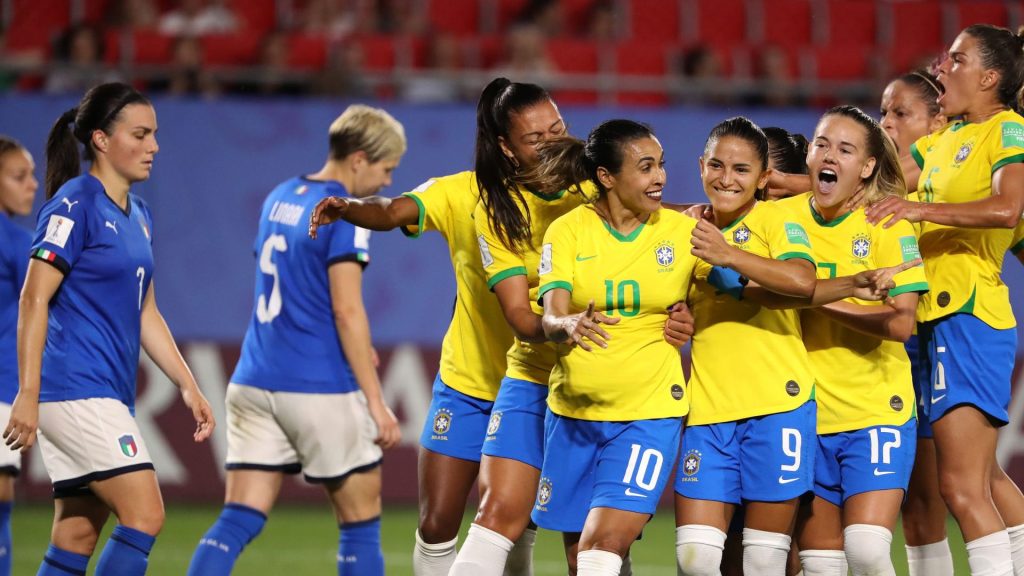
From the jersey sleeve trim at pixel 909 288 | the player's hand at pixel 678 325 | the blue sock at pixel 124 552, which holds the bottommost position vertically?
the blue sock at pixel 124 552

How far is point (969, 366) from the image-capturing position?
5352 mm

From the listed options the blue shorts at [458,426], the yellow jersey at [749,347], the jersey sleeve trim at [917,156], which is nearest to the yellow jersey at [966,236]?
the jersey sleeve trim at [917,156]

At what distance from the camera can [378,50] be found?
38.7 feet

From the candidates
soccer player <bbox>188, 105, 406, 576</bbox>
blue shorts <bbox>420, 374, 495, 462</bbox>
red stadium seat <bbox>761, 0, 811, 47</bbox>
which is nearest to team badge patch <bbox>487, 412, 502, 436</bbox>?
Result: blue shorts <bbox>420, 374, 495, 462</bbox>

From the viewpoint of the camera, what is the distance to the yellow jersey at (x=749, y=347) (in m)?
4.91

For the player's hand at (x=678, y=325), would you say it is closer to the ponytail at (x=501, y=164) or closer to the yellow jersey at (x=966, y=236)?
the ponytail at (x=501, y=164)

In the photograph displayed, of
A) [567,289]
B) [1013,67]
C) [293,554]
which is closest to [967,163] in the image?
[1013,67]

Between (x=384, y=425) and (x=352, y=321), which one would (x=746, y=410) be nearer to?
(x=384, y=425)

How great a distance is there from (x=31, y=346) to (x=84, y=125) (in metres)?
1.00

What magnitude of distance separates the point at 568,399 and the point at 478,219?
2.77ft

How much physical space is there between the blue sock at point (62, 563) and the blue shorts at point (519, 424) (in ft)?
5.65

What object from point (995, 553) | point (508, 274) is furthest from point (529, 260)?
point (995, 553)

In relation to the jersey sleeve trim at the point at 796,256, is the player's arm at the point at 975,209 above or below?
above

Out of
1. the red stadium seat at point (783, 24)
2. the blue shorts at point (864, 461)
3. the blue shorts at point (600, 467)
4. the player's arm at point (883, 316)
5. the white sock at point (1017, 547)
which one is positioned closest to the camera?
the blue shorts at point (600, 467)
